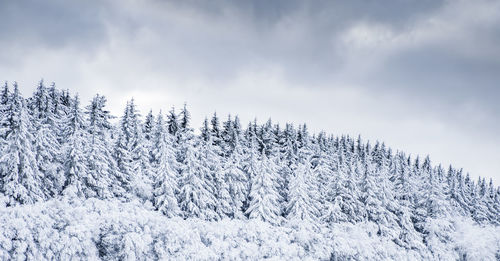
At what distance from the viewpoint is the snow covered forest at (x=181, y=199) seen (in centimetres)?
2064

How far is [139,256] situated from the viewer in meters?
20.7

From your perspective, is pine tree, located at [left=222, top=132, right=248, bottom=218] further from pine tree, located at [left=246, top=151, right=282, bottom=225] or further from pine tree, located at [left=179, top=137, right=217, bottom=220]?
pine tree, located at [left=179, top=137, right=217, bottom=220]

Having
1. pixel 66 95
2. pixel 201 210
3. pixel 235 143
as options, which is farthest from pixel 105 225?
pixel 66 95

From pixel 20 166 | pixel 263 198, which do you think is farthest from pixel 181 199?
pixel 20 166

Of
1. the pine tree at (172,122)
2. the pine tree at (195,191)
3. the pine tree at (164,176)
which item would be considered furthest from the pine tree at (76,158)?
the pine tree at (172,122)

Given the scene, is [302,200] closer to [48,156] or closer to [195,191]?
[195,191]

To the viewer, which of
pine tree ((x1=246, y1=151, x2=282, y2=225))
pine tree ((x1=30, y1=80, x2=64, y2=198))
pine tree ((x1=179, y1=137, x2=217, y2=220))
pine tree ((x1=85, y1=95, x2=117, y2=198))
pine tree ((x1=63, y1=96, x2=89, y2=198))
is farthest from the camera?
pine tree ((x1=246, y1=151, x2=282, y2=225))

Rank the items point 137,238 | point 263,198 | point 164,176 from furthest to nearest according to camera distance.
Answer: point 263,198, point 164,176, point 137,238

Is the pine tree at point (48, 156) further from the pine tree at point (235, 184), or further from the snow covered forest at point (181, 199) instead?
the pine tree at point (235, 184)

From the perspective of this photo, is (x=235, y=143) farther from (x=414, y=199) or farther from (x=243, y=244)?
(x=414, y=199)

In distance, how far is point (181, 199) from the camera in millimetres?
40125

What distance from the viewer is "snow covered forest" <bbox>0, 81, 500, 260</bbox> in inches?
813

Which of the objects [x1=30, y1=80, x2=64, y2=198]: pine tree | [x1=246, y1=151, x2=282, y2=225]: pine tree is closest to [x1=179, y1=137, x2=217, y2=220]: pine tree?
[x1=246, y1=151, x2=282, y2=225]: pine tree

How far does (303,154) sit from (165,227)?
41.0 meters
